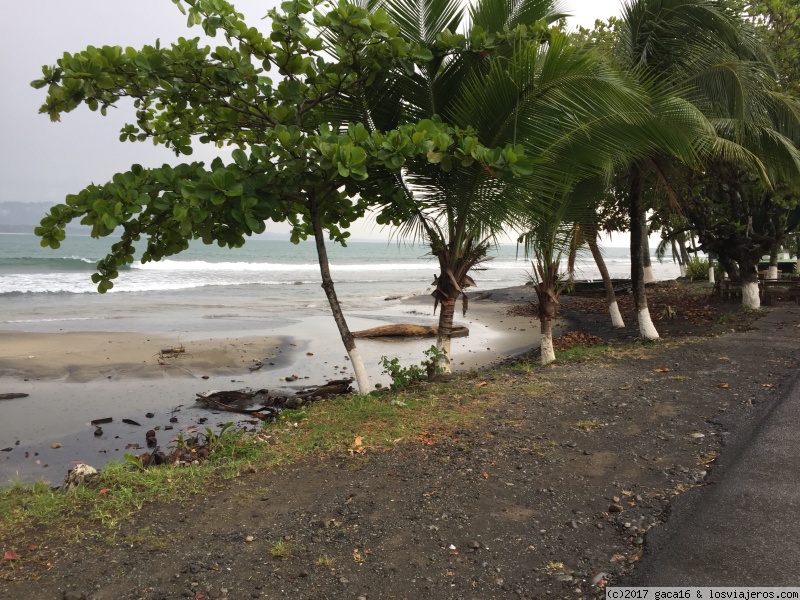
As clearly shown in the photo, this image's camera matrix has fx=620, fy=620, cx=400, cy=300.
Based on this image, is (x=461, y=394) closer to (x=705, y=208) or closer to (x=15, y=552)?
(x=15, y=552)

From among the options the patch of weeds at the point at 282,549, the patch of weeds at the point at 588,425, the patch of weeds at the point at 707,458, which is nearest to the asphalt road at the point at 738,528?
the patch of weeds at the point at 707,458

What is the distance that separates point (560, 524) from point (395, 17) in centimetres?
536

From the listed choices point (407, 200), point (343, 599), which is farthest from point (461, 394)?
point (343, 599)

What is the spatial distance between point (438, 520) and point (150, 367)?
8008 millimetres

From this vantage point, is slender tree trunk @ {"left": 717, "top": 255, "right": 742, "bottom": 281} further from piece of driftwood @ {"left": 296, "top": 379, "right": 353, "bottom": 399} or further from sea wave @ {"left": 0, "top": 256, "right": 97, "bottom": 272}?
sea wave @ {"left": 0, "top": 256, "right": 97, "bottom": 272}

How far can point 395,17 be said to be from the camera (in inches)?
261

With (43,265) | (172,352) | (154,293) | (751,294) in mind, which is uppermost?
(43,265)

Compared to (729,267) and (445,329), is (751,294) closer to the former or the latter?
(729,267)

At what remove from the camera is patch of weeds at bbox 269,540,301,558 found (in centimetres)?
334

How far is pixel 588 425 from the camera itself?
5434mm

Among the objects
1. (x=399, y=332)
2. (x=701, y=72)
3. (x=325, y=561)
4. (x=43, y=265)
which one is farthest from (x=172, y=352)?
(x=43, y=265)

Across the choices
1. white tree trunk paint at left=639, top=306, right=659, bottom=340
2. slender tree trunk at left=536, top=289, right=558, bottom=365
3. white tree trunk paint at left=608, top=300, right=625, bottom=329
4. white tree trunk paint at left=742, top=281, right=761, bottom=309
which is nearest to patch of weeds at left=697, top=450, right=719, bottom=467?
slender tree trunk at left=536, top=289, right=558, bottom=365

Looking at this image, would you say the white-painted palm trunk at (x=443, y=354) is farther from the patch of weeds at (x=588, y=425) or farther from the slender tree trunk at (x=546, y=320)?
the patch of weeds at (x=588, y=425)

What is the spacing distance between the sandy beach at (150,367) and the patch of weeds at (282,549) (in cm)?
295
